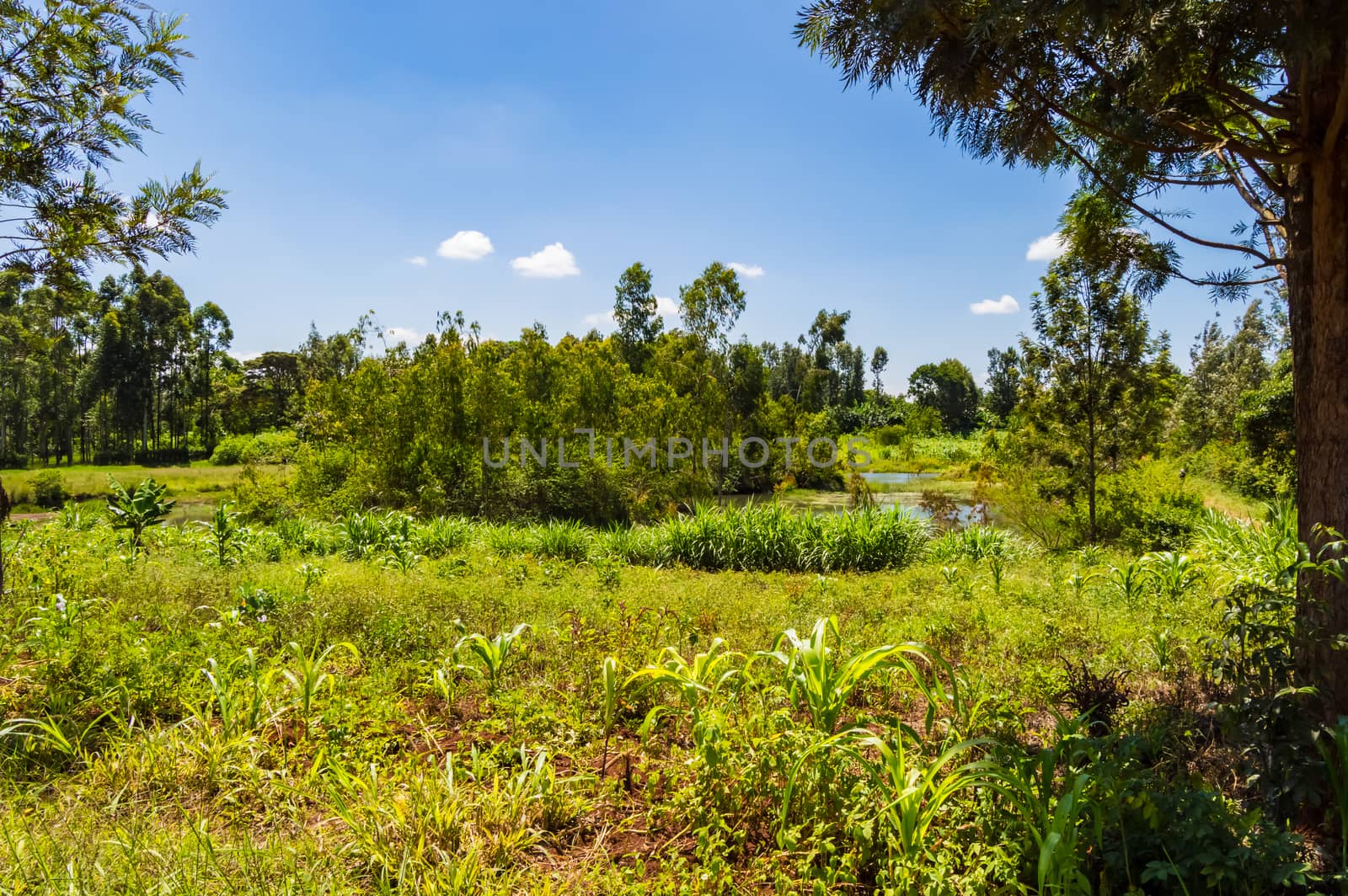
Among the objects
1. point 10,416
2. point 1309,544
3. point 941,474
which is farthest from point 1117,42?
point 10,416

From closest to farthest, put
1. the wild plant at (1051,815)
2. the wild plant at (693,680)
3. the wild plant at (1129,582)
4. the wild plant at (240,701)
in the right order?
1. the wild plant at (1051,815)
2. the wild plant at (693,680)
3. the wild plant at (240,701)
4. the wild plant at (1129,582)

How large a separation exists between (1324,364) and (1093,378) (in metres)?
6.99

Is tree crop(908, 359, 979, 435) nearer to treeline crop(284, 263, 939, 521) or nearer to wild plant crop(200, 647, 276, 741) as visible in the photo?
treeline crop(284, 263, 939, 521)

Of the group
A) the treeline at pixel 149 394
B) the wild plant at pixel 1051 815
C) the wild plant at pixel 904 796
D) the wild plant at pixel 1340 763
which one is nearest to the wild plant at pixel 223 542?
the wild plant at pixel 904 796

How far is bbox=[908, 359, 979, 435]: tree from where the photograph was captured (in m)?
51.1

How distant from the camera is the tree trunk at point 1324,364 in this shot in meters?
2.20

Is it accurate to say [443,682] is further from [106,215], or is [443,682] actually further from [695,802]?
[106,215]

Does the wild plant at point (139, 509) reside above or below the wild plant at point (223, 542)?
above

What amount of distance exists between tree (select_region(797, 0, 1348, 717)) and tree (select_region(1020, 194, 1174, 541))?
6002mm

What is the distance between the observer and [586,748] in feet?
8.18

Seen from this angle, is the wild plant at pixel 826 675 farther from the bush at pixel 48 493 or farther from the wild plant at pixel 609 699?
the bush at pixel 48 493

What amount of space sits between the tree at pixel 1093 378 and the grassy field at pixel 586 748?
4.11 meters

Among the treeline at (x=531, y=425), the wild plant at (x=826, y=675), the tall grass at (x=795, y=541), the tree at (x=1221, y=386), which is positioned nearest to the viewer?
the wild plant at (x=826, y=675)

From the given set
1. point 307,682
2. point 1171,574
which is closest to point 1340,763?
point 307,682
